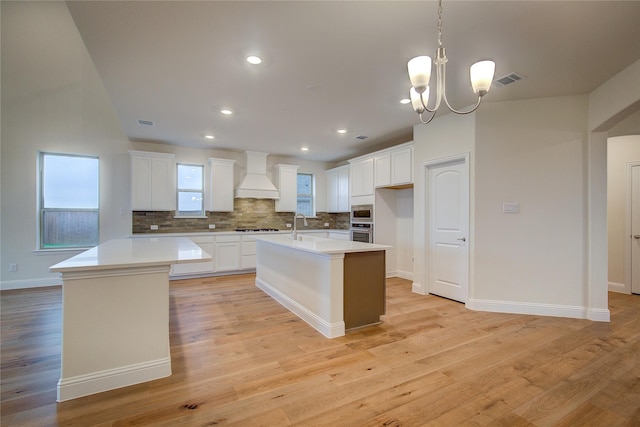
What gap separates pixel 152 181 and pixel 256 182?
1951 millimetres

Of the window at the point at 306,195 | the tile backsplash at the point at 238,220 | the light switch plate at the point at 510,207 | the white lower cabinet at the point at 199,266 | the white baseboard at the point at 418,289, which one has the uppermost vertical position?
the window at the point at 306,195

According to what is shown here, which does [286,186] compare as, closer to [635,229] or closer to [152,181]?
[152,181]

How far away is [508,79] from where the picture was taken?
2.93m

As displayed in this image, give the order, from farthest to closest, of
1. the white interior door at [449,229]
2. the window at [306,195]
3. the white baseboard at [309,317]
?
the window at [306,195]
the white interior door at [449,229]
the white baseboard at [309,317]

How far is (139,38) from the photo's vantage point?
2.29 meters

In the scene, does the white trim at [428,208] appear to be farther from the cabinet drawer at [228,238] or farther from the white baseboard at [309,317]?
the cabinet drawer at [228,238]

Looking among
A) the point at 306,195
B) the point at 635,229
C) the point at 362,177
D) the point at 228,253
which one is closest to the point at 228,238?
the point at 228,253

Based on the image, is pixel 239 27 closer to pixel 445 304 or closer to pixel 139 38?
pixel 139 38

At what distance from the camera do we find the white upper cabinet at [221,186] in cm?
579

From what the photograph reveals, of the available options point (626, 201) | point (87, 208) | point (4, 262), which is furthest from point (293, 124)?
point (626, 201)

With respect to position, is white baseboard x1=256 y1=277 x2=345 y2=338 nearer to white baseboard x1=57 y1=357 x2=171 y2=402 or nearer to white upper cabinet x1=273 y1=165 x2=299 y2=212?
white baseboard x1=57 y1=357 x2=171 y2=402

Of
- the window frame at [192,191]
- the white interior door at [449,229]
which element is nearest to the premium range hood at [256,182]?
the window frame at [192,191]

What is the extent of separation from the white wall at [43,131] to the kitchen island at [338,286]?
4.01 metres

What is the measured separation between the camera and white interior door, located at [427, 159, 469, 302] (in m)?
3.78
